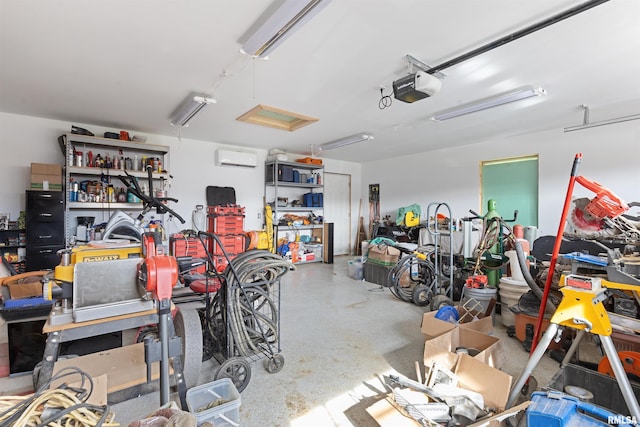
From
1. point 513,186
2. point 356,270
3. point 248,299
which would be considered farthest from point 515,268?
point 248,299

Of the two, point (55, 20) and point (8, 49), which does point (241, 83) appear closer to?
point (55, 20)

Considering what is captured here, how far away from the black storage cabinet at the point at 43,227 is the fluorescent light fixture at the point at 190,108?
204 cm

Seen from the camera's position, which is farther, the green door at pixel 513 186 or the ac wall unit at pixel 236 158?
the ac wall unit at pixel 236 158

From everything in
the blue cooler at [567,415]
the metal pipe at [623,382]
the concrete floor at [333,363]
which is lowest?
the concrete floor at [333,363]

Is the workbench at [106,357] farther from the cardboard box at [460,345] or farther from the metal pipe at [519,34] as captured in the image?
the metal pipe at [519,34]

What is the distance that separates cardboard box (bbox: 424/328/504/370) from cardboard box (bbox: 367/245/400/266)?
2579mm

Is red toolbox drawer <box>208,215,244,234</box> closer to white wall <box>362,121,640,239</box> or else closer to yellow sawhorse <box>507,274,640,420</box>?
white wall <box>362,121,640,239</box>

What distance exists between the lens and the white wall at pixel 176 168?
4465mm

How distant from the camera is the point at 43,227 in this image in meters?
4.15

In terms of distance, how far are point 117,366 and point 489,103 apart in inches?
193

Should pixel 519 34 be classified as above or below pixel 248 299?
above

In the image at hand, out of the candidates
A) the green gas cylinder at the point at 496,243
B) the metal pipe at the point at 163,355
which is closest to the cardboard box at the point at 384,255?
the green gas cylinder at the point at 496,243

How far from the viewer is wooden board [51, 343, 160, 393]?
6.48ft

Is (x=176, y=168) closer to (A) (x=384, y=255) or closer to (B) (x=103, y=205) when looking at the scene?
(B) (x=103, y=205)
